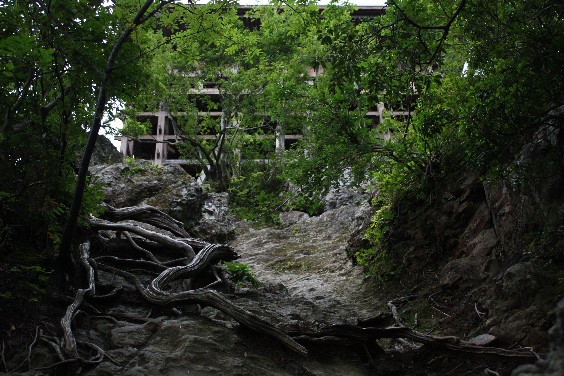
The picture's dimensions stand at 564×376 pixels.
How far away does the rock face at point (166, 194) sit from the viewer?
1233cm

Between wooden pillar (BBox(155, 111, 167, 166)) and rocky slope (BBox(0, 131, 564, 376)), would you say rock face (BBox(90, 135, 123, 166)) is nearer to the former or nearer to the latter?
wooden pillar (BBox(155, 111, 167, 166))

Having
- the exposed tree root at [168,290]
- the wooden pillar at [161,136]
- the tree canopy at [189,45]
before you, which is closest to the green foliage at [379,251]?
the exposed tree root at [168,290]

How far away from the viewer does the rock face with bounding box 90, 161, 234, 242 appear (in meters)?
Answer: 12.3

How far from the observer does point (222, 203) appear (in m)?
15.0

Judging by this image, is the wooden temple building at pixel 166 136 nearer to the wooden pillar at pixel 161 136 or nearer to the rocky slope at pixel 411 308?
the wooden pillar at pixel 161 136

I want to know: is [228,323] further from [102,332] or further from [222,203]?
[222,203]

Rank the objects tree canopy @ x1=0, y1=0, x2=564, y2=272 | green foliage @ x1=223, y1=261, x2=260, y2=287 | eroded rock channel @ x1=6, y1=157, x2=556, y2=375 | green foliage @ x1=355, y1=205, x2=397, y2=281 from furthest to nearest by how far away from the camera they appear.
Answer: green foliage @ x1=355, y1=205, x2=397, y2=281, green foliage @ x1=223, y1=261, x2=260, y2=287, tree canopy @ x1=0, y1=0, x2=564, y2=272, eroded rock channel @ x1=6, y1=157, x2=556, y2=375

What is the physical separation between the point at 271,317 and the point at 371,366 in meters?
1.61

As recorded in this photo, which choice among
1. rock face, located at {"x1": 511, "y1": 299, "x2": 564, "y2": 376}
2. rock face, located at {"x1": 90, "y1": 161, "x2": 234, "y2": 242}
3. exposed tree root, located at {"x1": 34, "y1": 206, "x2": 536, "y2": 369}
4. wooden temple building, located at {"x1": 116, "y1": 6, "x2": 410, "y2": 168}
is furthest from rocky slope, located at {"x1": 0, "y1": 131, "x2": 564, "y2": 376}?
wooden temple building, located at {"x1": 116, "y1": 6, "x2": 410, "y2": 168}

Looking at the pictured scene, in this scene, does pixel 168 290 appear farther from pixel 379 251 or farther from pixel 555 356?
pixel 555 356

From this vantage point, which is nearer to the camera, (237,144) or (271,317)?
(271,317)

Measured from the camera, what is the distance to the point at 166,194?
1264cm

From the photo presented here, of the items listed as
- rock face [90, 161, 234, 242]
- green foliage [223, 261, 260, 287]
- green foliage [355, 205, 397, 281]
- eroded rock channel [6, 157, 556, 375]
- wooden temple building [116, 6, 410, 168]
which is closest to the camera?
eroded rock channel [6, 157, 556, 375]

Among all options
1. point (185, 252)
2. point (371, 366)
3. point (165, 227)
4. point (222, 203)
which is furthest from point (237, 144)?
point (371, 366)
